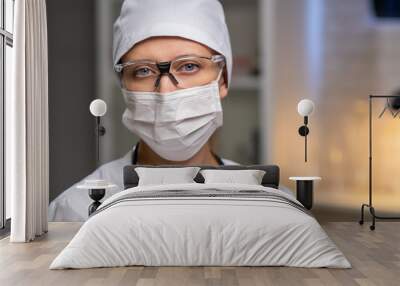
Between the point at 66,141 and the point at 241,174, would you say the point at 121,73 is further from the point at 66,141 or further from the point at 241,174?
the point at 241,174

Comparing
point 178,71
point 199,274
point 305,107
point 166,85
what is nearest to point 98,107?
point 166,85

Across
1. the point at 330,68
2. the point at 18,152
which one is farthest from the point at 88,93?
the point at 330,68

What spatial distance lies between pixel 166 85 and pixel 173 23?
642 millimetres

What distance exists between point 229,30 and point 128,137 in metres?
1.57

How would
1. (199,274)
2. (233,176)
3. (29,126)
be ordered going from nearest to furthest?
(199,274), (29,126), (233,176)

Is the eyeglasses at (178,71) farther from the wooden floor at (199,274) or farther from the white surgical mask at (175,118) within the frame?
the wooden floor at (199,274)

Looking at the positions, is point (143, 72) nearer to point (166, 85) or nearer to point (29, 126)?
point (166, 85)

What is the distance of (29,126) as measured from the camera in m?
5.47

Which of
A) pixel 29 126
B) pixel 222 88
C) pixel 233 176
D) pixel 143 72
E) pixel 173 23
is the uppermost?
pixel 173 23

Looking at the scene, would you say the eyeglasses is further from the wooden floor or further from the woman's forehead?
the wooden floor

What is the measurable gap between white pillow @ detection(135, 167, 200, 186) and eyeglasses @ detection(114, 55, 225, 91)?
2.83ft

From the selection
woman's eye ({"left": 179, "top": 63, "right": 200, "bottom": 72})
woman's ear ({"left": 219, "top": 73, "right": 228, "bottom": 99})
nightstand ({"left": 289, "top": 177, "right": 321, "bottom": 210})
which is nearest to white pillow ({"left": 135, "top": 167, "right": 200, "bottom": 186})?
woman's ear ({"left": 219, "top": 73, "right": 228, "bottom": 99})

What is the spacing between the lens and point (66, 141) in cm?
674

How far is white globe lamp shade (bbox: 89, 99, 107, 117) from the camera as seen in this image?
21.3 feet
